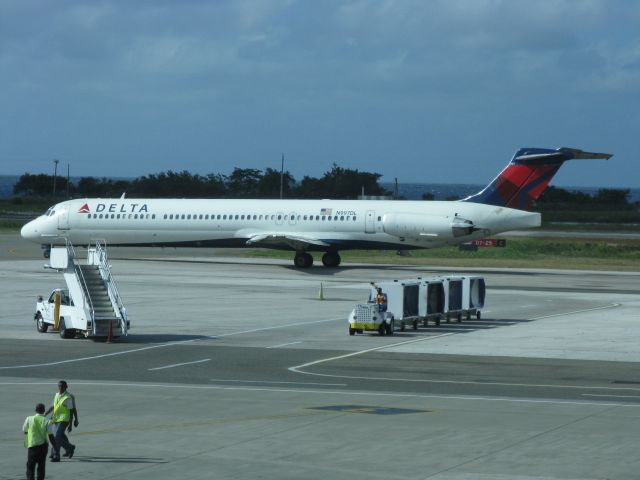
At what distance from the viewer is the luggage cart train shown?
128 ft

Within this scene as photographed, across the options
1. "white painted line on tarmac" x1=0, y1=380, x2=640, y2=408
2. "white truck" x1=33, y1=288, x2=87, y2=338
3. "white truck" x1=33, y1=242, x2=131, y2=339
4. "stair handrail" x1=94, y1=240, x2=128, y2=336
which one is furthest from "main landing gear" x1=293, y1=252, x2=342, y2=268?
"white painted line on tarmac" x1=0, y1=380, x2=640, y2=408

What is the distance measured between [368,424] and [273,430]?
195 cm

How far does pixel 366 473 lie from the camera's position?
61.0 feet

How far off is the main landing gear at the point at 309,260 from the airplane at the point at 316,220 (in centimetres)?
6

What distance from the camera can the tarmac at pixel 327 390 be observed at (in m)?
19.5

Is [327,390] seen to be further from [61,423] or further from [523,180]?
[523,180]

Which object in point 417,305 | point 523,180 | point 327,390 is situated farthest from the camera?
point 523,180

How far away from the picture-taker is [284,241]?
69.1 m

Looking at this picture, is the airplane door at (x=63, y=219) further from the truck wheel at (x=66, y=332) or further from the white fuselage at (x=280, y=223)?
the truck wheel at (x=66, y=332)

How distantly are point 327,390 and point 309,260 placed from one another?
1718 inches

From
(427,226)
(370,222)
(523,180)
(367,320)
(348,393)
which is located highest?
(523,180)

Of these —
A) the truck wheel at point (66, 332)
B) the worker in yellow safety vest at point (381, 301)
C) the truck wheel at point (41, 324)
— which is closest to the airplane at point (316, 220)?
the worker in yellow safety vest at point (381, 301)

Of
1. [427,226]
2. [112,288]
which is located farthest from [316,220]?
[112,288]

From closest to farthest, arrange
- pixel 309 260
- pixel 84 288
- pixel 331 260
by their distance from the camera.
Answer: pixel 84 288 → pixel 309 260 → pixel 331 260
